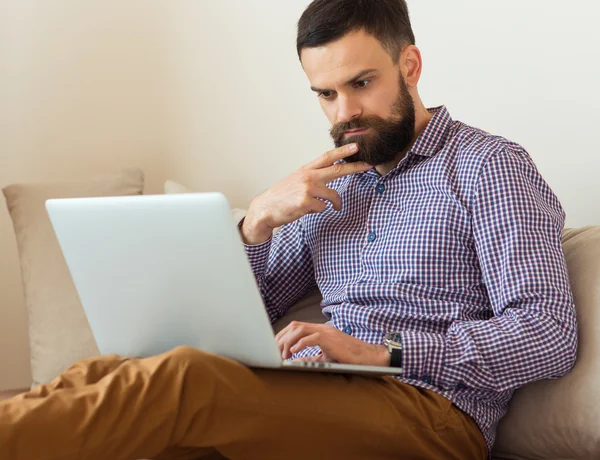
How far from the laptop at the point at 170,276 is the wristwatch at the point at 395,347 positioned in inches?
7.0

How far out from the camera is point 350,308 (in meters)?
1.60

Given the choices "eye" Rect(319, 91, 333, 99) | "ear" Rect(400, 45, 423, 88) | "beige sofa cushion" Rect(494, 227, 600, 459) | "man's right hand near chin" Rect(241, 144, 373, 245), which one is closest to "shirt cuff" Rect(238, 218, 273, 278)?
"man's right hand near chin" Rect(241, 144, 373, 245)

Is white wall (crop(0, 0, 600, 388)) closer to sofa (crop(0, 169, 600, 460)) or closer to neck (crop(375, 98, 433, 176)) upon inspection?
sofa (crop(0, 169, 600, 460))

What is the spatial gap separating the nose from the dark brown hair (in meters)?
0.12

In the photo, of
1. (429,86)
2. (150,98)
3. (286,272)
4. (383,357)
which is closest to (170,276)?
(383,357)

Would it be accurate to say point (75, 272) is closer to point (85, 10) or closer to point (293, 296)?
point (293, 296)

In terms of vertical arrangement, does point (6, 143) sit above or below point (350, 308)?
above

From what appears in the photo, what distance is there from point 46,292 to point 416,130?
1041 mm

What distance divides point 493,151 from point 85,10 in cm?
162

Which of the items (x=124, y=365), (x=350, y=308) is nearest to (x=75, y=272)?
(x=124, y=365)

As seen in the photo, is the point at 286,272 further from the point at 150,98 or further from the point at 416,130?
the point at 150,98

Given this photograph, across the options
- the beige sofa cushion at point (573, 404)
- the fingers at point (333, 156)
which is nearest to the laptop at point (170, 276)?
the beige sofa cushion at point (573, 404)

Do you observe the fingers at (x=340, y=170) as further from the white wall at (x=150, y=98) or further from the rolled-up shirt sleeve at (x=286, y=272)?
the white wall at (x=150, y=98)

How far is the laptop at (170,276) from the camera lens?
1.13 m
